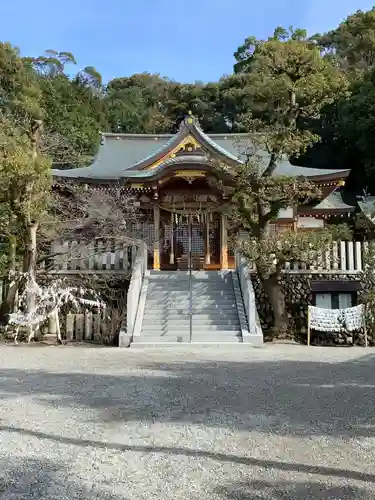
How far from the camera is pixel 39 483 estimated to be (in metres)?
2.93

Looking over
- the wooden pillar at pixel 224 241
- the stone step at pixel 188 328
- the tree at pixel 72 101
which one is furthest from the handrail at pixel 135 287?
the tree at pixel 72 101

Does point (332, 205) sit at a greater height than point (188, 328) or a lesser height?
greater

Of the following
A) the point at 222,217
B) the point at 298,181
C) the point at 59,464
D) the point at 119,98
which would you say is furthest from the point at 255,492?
the point at 119,98

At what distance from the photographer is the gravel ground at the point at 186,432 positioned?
2932 millimetres

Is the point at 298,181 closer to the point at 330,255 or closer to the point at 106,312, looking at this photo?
the point at 330,255

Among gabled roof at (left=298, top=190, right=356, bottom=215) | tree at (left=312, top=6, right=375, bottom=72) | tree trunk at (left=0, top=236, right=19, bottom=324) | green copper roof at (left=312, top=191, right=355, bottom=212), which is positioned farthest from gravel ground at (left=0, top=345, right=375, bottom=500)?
tree at (left=312, top=6, right=375, bottom=72)

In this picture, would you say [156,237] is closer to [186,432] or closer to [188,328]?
[188,328]

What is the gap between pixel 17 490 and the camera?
9.31 feet

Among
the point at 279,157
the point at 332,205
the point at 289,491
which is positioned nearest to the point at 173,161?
the point at 279,157

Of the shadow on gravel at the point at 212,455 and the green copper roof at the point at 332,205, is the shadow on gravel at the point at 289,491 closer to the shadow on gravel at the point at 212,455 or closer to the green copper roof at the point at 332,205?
the shadow on gravel at the point at 212,455

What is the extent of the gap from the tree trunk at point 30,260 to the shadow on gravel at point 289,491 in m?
8.11

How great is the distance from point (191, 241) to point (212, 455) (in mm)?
12355

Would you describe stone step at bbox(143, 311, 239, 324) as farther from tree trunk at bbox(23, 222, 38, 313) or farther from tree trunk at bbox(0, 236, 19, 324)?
tree trunk at bbox(0, 236, 19, 324)

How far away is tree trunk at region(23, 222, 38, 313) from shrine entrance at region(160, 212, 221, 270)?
5.49 m
